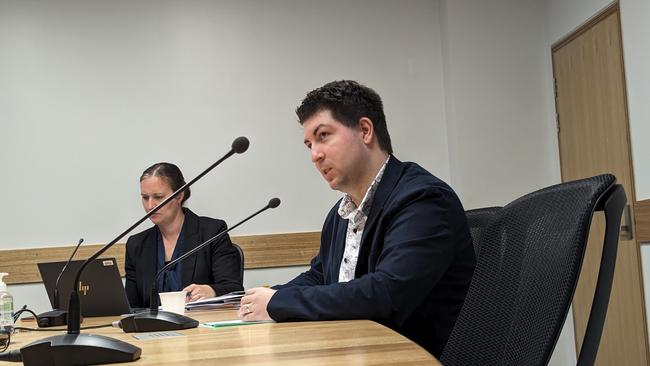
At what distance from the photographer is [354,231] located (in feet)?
6.47

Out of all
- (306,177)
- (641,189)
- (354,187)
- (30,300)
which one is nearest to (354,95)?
(354,187)

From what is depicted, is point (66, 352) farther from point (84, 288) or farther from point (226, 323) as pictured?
point (84, 288)

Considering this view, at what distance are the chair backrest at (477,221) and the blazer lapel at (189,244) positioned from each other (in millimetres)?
1821

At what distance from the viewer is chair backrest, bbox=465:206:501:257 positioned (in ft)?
5.05

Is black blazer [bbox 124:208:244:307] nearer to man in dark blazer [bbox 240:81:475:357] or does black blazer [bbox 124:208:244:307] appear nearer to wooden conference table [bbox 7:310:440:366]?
man in dark blazer [bbox 240:81:475:357]

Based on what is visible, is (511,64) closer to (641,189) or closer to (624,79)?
(624,79)

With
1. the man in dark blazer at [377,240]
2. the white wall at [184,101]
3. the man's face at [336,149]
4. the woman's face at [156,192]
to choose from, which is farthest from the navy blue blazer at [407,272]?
the white wall at [184,101]

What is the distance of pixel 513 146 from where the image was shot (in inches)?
162

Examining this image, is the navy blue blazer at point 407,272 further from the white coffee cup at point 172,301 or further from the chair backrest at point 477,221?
the white coffee cup at point 172,301

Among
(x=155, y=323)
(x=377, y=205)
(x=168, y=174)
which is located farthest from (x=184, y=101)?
(x=155, y=323)

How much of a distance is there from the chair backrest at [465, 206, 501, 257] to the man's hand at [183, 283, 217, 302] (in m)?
1.32

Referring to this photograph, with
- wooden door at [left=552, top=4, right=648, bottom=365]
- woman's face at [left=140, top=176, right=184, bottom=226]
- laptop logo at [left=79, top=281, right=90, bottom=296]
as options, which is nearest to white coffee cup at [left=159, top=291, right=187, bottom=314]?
laptop logo at [left=79, top=281, right=90, bottom=296]

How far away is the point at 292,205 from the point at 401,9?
136 cm

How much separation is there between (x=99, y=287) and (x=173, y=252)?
95 cm
